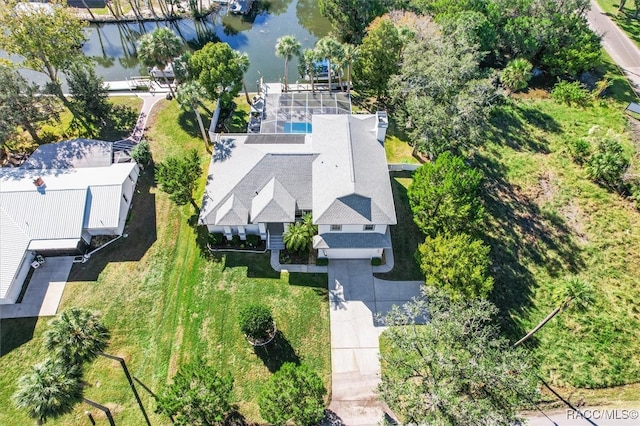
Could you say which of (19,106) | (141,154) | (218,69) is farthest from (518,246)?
(19,106)

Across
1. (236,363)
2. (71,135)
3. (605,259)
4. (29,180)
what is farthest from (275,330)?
(71,135)

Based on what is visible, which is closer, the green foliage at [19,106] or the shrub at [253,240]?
the shrub at [253,240]

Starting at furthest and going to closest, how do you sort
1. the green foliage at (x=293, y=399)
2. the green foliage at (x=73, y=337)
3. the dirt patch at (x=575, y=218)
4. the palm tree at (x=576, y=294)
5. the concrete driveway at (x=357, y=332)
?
the dirt patch at (x=575, y=218) < the concrete driveway at (x=357, y=332) < the palm tree at (x=576, y=294) < the green foliage at (x=293, y=399) < the green foliage at (x=73, y=337)

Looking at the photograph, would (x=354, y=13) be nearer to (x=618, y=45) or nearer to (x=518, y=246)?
(x=518, y=246)

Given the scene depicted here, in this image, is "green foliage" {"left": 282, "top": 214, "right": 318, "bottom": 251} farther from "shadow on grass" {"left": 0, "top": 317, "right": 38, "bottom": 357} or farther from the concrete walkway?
"shadow on grass" {"left": 0, "top": 317, "right": 38, "bottom": 357}

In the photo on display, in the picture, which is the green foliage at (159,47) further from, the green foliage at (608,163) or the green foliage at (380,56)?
the green foliage at (608,163)

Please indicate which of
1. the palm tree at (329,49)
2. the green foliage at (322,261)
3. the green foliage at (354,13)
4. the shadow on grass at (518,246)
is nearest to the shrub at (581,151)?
the shadow on grass at (518,246)

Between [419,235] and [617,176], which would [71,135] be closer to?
[419,235]
